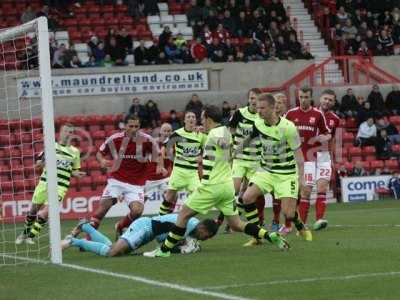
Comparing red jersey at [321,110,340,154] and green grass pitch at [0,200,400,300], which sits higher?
red jersey at [321,110,340,154]

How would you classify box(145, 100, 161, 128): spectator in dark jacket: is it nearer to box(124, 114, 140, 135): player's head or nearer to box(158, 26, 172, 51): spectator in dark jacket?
box(158, 26, 172, 51): spectator in dark jacket

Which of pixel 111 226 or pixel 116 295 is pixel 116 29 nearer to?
pixel 111 226

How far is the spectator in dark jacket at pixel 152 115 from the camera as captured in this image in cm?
2714

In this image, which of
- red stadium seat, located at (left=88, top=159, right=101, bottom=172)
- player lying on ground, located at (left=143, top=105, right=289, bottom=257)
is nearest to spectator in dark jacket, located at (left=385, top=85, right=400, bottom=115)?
red stadium seat, located at (left=88, top=159, right=101, bottom=172)

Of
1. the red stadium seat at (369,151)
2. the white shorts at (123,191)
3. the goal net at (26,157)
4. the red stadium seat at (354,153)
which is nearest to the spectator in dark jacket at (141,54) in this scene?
the goal net at (26,157)

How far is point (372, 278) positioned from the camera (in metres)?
9.82

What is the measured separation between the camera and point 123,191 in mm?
14703

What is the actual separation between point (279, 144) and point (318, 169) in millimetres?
2730

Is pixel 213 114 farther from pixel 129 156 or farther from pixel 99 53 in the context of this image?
pixel 99 53

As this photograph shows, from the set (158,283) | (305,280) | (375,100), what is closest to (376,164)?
(375,100)

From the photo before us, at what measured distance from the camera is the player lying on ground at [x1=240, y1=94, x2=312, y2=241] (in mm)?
13344

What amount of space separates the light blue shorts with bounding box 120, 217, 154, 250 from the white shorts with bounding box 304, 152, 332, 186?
4349 millimetres

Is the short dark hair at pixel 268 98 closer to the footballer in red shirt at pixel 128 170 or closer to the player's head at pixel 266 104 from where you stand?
the player's head at pixel 266 104

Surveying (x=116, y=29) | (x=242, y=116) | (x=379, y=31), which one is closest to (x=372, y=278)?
(x=242, y=116)
